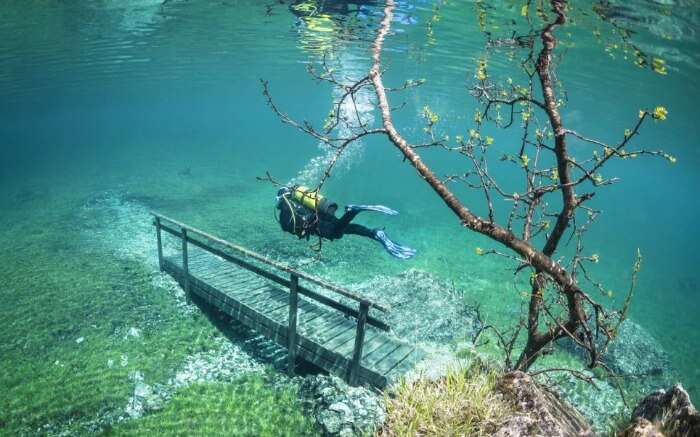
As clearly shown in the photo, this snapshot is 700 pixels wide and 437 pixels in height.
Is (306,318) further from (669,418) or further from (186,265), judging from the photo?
(669,418)

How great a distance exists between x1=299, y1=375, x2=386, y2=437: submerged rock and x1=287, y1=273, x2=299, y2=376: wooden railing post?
583mm

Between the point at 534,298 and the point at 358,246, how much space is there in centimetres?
1323

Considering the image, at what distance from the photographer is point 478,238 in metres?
22.4

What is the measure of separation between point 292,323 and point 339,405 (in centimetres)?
209

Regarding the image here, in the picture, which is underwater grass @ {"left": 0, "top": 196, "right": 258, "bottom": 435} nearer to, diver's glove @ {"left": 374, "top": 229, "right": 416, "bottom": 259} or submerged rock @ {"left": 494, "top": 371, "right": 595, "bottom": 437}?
diver's glove @ {"left": 374, "top": 229, "right": 416, "bottom": 259}

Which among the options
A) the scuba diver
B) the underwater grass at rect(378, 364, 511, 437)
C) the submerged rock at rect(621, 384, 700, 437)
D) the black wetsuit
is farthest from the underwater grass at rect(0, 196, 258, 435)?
the submerged rock at rect(621, 384, 700, 437)

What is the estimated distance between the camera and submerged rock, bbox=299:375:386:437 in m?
5.66

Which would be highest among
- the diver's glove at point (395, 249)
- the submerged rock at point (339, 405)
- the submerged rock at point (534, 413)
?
the submerged rock at point (534, 413)

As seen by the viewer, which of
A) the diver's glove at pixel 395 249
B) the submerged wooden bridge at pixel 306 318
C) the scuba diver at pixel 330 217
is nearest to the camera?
the submerged wooden bridge at pixel 306 318

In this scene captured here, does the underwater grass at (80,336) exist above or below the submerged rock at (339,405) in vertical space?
below

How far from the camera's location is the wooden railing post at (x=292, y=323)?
24.7 ft

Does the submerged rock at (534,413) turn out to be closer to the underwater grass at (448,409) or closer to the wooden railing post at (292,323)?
the underwater grass at (448,409)

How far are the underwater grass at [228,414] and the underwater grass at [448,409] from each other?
276cm

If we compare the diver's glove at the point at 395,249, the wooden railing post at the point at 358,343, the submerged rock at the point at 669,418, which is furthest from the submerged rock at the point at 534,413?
the diver's glove at the point at 395,249
